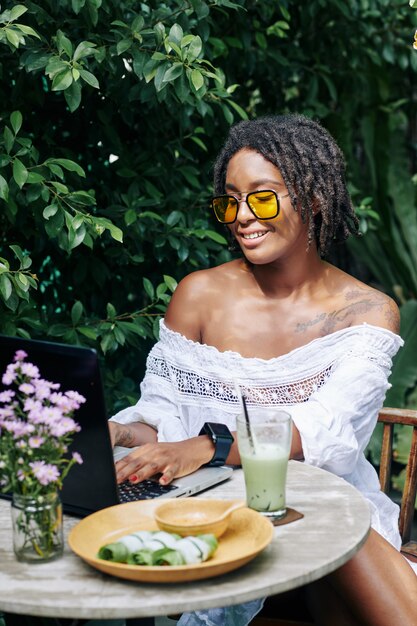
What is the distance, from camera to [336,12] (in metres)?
3.80

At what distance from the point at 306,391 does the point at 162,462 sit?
0.55 m

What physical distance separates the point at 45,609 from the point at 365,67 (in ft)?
11.9

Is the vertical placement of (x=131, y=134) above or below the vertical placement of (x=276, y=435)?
above

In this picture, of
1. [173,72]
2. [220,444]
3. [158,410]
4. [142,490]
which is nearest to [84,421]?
[142,490]

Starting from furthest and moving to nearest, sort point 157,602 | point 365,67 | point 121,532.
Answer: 1. point 365,67
2. point 121,532
3. point 157,602

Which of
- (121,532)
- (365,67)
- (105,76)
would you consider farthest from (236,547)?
(365,67)

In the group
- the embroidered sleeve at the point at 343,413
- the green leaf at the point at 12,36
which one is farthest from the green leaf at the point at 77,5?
the embroidered sleeve at the point at 343,413

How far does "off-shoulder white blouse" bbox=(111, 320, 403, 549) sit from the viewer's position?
2.04 meters

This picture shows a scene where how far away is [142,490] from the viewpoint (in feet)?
5.90

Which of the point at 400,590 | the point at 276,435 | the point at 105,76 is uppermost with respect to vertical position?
the point at 105,76

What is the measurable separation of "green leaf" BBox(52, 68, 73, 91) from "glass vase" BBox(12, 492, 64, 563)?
126cm

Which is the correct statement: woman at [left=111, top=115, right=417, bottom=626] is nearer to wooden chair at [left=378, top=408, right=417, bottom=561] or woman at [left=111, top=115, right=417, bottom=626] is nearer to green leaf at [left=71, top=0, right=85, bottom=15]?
wooden chair at [left=378, top=408, right=417, bottom=561]

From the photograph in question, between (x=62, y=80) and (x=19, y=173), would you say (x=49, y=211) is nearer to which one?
(x=19, y=173)

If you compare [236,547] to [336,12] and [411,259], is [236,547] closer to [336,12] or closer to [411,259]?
[336,12]
